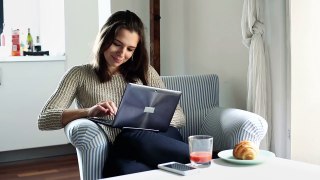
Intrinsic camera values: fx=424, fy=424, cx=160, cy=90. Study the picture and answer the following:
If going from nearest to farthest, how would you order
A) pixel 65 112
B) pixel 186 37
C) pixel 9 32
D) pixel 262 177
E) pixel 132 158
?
pixel 262 177, pixel 132 158, pixel 65 112, pixel 186 37, pixel 9 32

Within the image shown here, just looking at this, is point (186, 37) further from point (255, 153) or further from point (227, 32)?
point (255, 153)

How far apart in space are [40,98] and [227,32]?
5.76 ft

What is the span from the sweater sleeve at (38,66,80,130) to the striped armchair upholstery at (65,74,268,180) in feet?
0.22

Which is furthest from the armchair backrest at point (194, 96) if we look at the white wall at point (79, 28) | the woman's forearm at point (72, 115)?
the white wall at point (79, 28)

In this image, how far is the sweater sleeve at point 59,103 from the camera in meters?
1.89

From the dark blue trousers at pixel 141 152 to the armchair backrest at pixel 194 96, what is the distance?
59cm

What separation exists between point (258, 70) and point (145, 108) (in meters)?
0.86

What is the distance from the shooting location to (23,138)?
3564mm

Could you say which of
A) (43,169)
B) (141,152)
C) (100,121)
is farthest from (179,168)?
(43,169)

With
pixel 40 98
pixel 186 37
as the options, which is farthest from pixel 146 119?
pixel 40 98

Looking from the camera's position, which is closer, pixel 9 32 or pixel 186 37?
pixel 186 37
